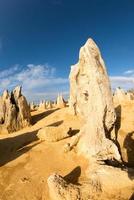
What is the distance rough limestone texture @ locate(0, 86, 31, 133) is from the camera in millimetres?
20594

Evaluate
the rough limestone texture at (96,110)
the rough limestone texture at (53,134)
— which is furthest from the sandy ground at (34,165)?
the rough limestone texture at (96,110)

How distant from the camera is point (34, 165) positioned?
10.7 metres

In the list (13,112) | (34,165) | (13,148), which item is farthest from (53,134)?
(13,112)

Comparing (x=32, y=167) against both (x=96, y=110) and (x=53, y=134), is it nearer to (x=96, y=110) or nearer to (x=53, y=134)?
(x=53, y=134)

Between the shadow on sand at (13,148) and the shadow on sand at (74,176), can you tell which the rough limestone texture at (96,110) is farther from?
the shadow on sand at (13,148)

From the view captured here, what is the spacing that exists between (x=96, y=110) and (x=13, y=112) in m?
11.6

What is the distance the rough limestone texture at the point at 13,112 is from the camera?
67.6ft

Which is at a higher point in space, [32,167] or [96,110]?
[96,110]

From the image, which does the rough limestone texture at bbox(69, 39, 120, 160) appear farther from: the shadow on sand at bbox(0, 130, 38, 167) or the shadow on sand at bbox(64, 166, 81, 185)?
the shadow on sand at bbox(0, 130, 38, 167)

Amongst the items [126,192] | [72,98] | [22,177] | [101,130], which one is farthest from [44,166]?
[72,98]

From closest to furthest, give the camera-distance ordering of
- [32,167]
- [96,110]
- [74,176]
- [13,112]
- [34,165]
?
[74,176] → [32,167] → [34,165] → [96,110] → [13,112]

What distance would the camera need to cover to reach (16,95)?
22.4m

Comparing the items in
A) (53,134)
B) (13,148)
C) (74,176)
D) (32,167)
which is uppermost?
(53,134)

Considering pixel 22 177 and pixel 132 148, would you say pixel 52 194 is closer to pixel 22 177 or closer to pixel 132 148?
pixel 22 177
